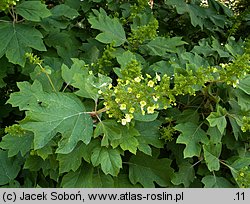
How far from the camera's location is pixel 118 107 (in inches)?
85.9

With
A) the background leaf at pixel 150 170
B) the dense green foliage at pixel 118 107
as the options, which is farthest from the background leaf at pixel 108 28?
the background leaf at pixel 150 170

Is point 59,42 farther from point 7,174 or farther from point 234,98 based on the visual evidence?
point 234,98

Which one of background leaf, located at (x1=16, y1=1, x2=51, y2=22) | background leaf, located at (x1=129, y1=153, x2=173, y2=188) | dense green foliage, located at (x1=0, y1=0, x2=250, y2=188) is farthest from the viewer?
background leaf, located at (x1=16, y1=1, x2=51, y2=22)

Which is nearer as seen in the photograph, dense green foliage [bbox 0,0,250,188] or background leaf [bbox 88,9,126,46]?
dense green foliage [bbox 0,0,250,188]

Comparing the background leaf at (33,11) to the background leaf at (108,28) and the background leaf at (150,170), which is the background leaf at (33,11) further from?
the background leaf at (150,170)

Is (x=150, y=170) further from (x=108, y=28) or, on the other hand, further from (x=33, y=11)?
(x=33, y=11)

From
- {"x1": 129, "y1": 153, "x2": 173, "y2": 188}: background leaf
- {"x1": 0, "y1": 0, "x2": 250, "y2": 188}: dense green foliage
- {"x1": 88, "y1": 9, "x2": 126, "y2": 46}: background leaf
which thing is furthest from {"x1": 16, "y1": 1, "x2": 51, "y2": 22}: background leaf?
{"x1": 129, "y1": 153, "x2": 173, "y2": 188}: background leaf

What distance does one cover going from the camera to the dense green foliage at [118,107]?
221 centimetres

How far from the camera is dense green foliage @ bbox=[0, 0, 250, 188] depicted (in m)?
2.21

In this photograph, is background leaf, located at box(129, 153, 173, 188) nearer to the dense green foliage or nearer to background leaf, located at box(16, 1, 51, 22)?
the dense green foliage

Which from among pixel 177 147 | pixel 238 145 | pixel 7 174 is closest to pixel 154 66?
pixel 177 147

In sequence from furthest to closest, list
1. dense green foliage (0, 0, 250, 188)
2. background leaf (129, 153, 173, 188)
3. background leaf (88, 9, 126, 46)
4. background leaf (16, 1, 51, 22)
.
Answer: background leaf (88, 9, 126, 46), background leaf (16, 1, 51, 22), background leaf (129, 153, 173, 188), dense green foliage (0, 0, 250, 188)

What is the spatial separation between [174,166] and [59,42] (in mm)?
1266

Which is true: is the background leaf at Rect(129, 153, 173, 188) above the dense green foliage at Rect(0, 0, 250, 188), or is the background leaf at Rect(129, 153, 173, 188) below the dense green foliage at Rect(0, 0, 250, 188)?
below
